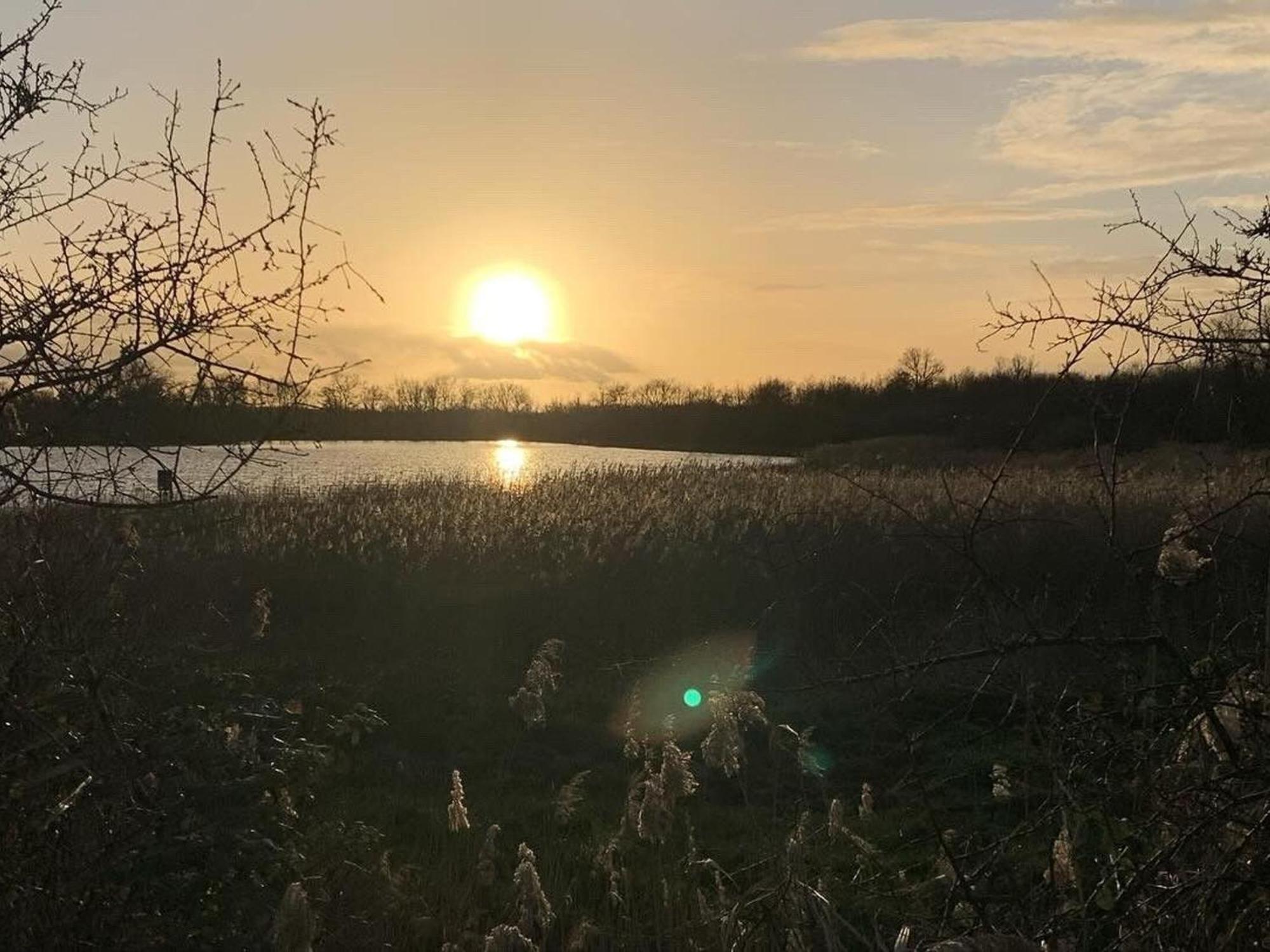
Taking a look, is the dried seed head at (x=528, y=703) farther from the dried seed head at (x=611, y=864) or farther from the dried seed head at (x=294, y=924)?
the dried seed head at (x=294, y=924)

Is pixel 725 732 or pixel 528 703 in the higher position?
pixel 725 732

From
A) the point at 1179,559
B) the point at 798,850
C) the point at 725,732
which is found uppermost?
the point at 1179,559

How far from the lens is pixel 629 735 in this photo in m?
6.23

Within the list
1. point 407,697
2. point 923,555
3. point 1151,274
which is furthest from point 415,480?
point 1151,274

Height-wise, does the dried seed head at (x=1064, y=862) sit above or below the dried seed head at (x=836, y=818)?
above

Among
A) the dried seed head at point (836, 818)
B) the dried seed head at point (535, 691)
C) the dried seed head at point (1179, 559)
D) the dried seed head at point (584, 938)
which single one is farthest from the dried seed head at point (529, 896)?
the dried seed head at point (1179, 559)

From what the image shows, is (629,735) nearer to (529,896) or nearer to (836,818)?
(836,818)

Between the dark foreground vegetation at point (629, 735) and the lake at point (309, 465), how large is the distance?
40 centimetres

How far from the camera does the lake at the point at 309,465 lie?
430 centimetres

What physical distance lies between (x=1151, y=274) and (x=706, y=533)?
39.3 ft

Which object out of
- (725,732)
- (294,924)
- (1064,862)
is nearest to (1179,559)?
(1064,862)

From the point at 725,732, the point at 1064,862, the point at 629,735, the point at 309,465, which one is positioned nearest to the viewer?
the point at 1064,862

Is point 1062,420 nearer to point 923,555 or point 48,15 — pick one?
point 923,555

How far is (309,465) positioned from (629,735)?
3820 cm
